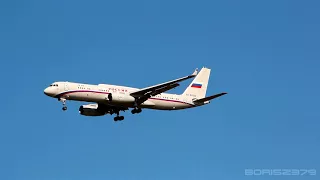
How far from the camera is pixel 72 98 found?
95625mm

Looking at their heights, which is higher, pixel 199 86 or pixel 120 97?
A: pixel 199 86

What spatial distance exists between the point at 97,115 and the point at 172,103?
10.5 m

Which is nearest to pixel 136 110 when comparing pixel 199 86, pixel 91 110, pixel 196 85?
pixel 91 110

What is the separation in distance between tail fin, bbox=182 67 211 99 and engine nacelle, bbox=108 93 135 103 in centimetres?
1120

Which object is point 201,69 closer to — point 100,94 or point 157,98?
point 157,98

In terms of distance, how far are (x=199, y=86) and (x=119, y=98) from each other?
644 inches

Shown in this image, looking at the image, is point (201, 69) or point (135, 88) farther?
point (201, 69)

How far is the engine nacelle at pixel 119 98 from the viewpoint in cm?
9612

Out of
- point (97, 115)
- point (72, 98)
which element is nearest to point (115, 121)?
point (97, 115)

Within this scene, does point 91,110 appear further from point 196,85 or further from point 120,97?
point 196,85

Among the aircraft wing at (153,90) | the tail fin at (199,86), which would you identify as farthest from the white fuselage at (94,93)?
the tail fin at (199,86)

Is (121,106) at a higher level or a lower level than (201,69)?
lower

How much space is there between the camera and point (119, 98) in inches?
3809

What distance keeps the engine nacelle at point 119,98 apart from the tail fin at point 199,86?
36.8ft
